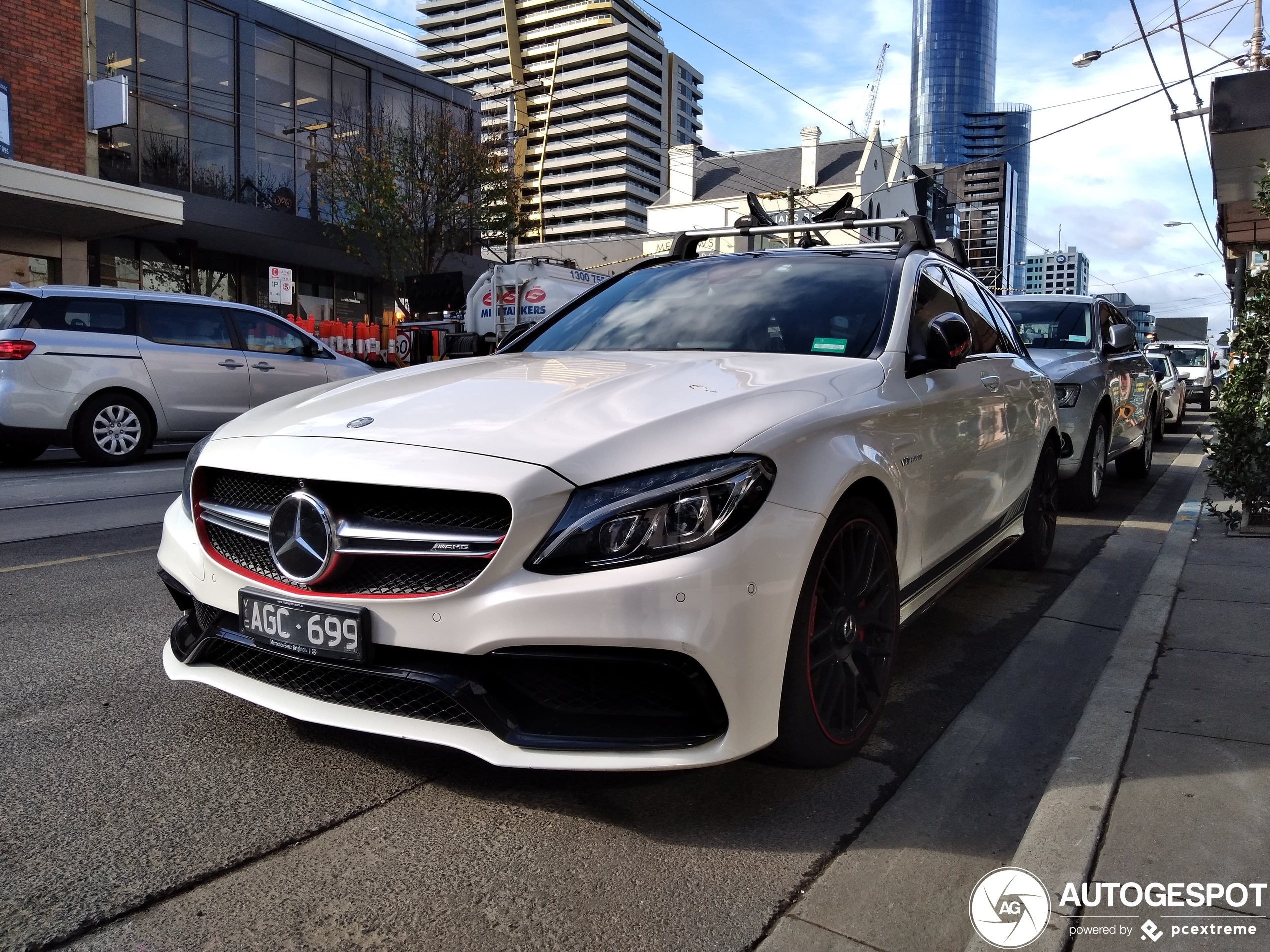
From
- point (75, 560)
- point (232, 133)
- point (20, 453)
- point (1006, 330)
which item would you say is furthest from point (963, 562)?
point (232, 133)

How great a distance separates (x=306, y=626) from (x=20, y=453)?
982cm

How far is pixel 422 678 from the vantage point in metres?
2.31

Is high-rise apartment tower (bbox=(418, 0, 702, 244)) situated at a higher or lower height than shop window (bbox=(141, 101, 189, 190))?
higher

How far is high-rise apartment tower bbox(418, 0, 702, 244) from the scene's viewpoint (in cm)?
12719

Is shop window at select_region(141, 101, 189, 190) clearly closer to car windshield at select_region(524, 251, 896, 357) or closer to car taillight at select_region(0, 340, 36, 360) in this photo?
car taillight at select_region(0, 340, 36, 360)

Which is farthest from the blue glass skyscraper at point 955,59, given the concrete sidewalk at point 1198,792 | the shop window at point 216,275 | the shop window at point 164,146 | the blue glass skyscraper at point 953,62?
the concrete sidewalk at point 1198,792

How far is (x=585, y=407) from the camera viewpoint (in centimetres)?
268

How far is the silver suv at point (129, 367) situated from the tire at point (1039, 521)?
8384 millimetres

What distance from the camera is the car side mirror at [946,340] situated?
3512 mm

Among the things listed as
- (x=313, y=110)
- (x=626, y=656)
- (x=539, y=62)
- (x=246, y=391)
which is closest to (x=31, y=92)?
(x=313, y=110)

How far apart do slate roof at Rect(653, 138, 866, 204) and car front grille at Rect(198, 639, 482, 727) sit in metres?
70.3

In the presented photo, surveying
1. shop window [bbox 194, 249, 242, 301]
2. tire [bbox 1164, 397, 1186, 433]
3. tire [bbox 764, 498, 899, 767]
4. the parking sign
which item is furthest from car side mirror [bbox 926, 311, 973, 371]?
shop window [bbox 194, 249, 242, 301]

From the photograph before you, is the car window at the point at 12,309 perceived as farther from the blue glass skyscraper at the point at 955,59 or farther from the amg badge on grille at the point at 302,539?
the blue glass skyscraper at the point at 955,59

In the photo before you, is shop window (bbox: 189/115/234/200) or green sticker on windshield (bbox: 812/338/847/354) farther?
shop window (bbox: 189/115/234/200)
